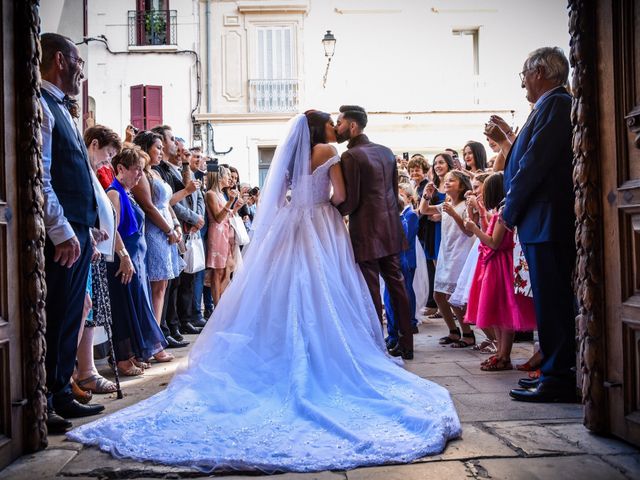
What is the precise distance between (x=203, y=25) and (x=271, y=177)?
14821 mm

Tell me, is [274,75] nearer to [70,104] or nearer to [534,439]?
[70,104]

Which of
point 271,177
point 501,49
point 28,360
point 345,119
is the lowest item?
point 28,360

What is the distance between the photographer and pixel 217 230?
7574 millimetres

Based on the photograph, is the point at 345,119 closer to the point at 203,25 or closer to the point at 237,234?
the point at 237,234

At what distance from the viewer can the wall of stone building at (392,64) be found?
59.1ft

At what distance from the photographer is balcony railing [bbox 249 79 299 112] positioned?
1858 centimetres

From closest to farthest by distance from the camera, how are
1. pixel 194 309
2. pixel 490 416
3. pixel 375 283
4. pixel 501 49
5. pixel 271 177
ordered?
pixel 490 416 < pixel 271 177 < pixel 375 283 < pixel 194 309 < pixel 501 49

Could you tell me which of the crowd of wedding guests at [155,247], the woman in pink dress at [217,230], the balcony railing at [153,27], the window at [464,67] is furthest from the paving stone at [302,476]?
the balcony railing at [153,27]

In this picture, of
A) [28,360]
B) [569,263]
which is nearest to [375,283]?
[569,263]

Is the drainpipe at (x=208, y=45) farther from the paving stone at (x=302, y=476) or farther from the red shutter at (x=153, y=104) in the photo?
the paving stone at (x=302, y=476)

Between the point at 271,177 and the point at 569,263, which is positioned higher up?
the point at 271,177

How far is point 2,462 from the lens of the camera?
2.62m

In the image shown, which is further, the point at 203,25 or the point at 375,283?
the point at 203,25

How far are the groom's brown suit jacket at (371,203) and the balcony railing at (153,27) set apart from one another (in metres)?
14.6
